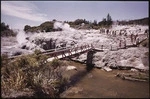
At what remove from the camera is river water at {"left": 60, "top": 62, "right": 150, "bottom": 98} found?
35.0 ft

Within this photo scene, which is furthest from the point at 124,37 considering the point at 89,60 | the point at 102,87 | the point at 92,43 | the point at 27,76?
the point at 27,76

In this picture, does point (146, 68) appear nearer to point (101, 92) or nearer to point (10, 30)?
point (101, 92)

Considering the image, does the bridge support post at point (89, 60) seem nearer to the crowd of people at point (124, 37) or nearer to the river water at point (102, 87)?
the river water at point (102, 87)

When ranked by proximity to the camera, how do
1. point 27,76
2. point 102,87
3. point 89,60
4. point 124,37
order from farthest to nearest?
1. point 124,37
2. point 89,60
3. point 102,87
4. point 27,76

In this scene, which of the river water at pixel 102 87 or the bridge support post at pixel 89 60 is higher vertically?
the bridge support post at pixel 89 60

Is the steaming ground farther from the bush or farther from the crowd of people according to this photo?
the bush

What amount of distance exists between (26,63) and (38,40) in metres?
17.6

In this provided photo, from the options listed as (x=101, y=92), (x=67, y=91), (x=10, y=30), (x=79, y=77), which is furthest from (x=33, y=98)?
(x=10, y=30)

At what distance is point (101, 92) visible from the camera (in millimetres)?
11125

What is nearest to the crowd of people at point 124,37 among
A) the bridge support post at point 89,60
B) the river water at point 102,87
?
the bridge support post at point 89,60

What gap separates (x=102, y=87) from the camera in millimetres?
12031

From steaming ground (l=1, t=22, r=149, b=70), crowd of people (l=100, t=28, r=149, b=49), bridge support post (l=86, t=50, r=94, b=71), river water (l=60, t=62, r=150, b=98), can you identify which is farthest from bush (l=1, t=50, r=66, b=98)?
crowd of people (l=100, t=28, r=149, b=49)

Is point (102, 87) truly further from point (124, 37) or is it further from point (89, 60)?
point (124, 37)

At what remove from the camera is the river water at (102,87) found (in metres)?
10.7
